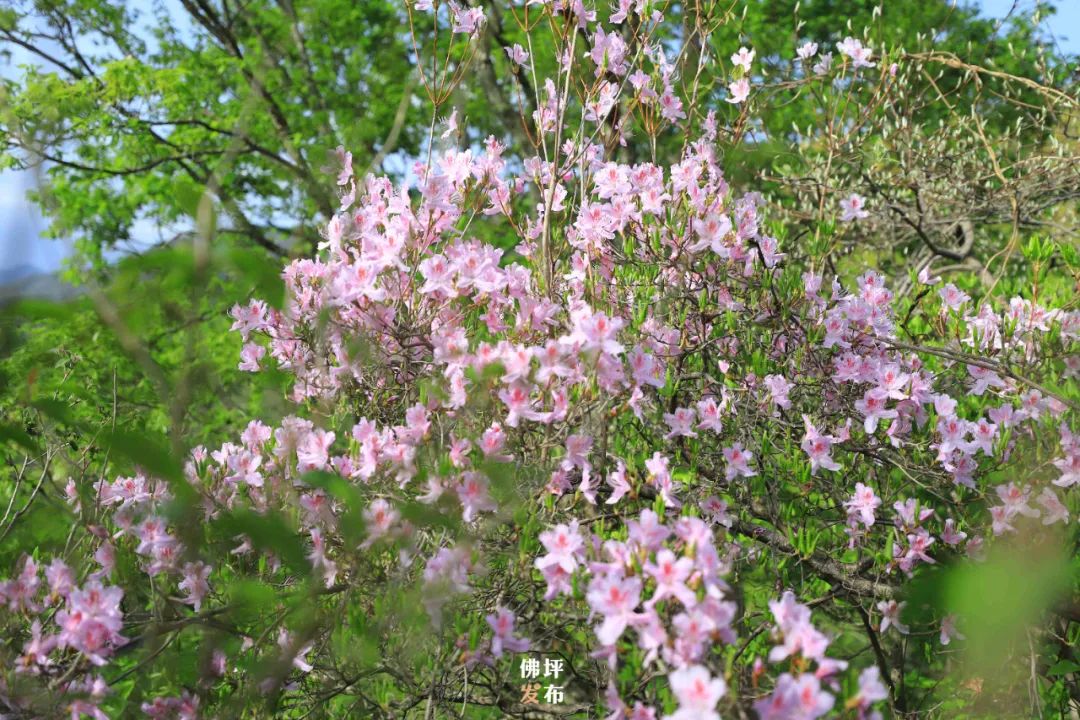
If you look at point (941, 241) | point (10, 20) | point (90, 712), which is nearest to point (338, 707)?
point (90, 712)

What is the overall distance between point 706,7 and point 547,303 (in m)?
1.50

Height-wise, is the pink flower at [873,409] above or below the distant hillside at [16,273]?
above

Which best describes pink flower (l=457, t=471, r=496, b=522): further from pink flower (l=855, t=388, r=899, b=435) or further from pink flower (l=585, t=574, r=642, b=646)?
pink flower (l=855, t=388, r=899, b=435)

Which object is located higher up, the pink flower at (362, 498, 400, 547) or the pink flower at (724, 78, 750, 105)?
the pink flower at (724, 78, 750, 105)

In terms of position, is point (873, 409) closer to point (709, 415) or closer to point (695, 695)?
point (709, 415)

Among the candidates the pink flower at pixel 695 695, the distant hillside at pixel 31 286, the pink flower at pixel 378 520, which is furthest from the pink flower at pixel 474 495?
the distant hillside at pixel 31 286

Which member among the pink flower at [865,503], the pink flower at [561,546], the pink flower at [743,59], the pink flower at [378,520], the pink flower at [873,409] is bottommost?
the pink flower at [561,546]

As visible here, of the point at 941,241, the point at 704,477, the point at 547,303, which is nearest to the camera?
the point at 547,303

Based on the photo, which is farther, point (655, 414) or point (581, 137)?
point (581, 137)

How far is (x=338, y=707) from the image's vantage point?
2.78m

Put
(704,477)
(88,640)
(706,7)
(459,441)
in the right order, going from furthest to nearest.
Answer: (706,7)
(704,477)
(459,441)
(88,640)

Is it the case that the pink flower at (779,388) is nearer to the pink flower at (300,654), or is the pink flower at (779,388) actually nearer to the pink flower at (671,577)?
the pink flower at (671,577)

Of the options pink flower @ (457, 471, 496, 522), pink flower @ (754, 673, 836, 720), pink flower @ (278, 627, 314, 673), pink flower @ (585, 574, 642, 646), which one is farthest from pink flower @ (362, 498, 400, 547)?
pink flower @ (754, 673, 836, 720)

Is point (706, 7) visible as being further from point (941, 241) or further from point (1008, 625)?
point (941, 241)
